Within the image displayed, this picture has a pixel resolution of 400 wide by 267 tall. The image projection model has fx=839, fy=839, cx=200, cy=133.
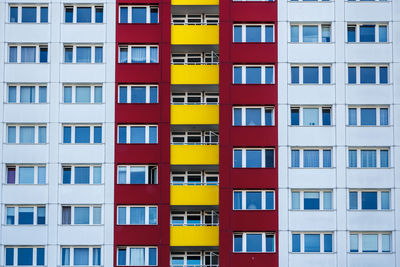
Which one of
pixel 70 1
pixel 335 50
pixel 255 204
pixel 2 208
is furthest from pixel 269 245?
pixel 70 1

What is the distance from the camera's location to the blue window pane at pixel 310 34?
56.3 meters

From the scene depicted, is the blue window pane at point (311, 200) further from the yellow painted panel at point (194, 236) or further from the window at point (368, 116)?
the yellow painted panel at point (194, 236)

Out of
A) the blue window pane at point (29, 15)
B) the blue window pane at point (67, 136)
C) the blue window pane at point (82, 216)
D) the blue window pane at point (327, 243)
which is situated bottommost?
the blue window pane at point (327, 243)

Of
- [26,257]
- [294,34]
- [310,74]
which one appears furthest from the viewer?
[294,34]

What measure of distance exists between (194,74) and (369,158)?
12872 mm

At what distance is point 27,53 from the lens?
5669cm

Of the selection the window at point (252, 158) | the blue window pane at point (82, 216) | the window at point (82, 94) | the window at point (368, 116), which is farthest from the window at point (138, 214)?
the window at point (368, 116)

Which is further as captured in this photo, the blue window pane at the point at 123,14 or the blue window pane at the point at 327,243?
the blue window pane at the point at 123,14

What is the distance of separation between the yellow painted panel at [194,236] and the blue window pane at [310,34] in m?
14.0

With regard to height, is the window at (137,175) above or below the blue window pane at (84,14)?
below

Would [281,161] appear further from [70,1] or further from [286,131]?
[70,1]

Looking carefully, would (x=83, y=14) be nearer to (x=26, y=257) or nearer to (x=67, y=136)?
(x=67, y=136)

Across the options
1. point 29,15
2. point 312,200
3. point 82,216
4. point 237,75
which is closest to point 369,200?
point 312,200

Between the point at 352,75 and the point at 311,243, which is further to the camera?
the point at 352,75
